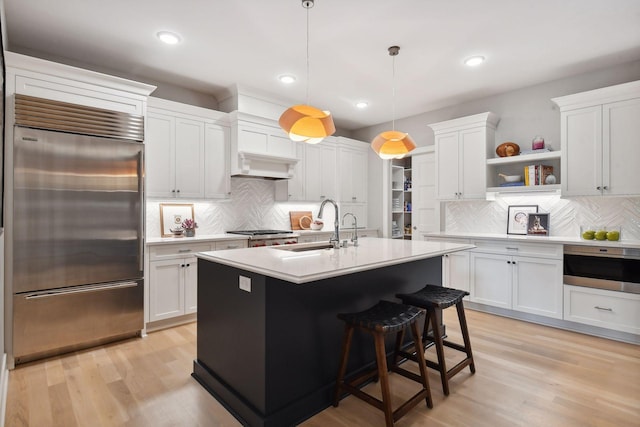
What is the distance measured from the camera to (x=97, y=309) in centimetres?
310

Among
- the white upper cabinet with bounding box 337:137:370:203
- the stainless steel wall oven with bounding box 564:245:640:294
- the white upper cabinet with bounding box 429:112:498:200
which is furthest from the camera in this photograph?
the white upper cabinet with bounding box 337:137:370:203

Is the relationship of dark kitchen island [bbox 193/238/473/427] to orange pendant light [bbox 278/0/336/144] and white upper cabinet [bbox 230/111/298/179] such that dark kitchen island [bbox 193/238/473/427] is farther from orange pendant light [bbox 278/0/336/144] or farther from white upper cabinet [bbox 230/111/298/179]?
white upper cabinet [bbox 230/111/298/179]

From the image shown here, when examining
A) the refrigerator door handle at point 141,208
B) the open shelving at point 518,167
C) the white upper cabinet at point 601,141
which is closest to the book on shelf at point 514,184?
the open shelving at point 518,167

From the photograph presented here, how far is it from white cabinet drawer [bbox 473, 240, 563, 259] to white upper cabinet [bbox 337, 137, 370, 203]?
2.20m

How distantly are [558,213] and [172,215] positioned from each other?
15.0ft

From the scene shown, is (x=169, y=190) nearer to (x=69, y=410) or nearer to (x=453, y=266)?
(x=69, y=410)

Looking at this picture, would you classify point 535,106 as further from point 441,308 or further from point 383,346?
point 383,346

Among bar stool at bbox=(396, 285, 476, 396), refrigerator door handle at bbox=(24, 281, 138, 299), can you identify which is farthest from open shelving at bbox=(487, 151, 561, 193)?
refrigerator door handle at bbox=(24, 281, 138, 299)

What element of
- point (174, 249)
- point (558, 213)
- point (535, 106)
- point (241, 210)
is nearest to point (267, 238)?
point (241, 210)

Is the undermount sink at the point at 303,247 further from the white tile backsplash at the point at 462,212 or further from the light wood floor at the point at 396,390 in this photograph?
the white tile backsplash at the point at 462,212

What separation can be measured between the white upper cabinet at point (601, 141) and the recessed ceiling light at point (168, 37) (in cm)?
387

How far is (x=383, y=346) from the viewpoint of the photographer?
1.95m

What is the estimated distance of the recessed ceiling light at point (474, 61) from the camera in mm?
3520

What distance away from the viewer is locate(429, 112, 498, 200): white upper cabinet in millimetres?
4418
